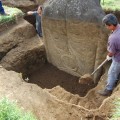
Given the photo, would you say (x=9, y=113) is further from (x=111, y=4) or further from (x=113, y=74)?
(x=111, y=4)

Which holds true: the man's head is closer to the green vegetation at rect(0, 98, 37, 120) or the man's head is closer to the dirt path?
the dirt path

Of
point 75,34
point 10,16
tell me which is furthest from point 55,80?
point 10,16

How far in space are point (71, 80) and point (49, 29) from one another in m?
1.63

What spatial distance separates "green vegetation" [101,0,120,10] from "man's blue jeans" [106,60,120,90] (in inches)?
161

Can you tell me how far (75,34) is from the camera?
9289mm

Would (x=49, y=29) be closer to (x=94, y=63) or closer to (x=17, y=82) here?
(x=94, y=63)

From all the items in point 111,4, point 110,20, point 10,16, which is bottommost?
point 111,4

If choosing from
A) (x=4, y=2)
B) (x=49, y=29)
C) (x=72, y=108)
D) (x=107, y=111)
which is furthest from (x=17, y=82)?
(x=4, y=2)

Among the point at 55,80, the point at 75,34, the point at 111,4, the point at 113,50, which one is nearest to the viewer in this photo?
the point at 113,50

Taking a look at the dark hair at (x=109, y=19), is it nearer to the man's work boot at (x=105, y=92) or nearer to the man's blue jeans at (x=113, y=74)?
the man's blue jeans at (x=113, y=74)

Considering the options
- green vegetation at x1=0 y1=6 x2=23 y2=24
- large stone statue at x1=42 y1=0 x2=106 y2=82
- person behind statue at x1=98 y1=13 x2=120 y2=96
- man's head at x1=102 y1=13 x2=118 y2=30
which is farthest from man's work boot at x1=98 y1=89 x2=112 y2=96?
green vegetation at x1=0 y1=6 x2=23 y2=24

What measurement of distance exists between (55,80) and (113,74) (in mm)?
2760

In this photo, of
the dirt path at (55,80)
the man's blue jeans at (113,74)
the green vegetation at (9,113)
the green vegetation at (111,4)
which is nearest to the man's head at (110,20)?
the man's blue jeans at (113,74)

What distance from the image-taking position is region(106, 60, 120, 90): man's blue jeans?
7.57 m
